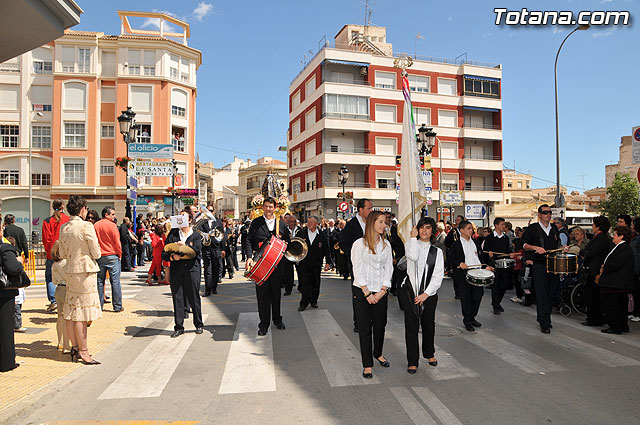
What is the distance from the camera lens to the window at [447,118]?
146 ft

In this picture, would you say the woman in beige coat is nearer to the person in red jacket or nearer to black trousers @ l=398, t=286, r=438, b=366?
the person in red jacket

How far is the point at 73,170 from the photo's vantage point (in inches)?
1537

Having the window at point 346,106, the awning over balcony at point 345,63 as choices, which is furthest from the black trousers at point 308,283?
the awning over balcony at point 345,63

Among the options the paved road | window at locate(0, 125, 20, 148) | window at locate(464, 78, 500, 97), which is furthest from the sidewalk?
window at locate(464, 78, 500, 97)

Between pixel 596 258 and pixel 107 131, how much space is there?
41.0 meters

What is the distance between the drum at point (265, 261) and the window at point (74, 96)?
38825 millimetres

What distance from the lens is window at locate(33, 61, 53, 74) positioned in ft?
127

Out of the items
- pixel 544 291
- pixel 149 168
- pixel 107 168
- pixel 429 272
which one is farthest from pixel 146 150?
pixel 107 168

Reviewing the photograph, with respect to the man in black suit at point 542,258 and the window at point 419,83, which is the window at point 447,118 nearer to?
the window at point 419,83

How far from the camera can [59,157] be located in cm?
3878

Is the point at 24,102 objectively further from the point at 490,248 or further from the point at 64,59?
the point at 490,248

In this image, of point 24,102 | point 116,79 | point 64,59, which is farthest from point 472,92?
point 24,102

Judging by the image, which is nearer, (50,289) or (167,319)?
(167,319)

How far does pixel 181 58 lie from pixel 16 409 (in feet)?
136
